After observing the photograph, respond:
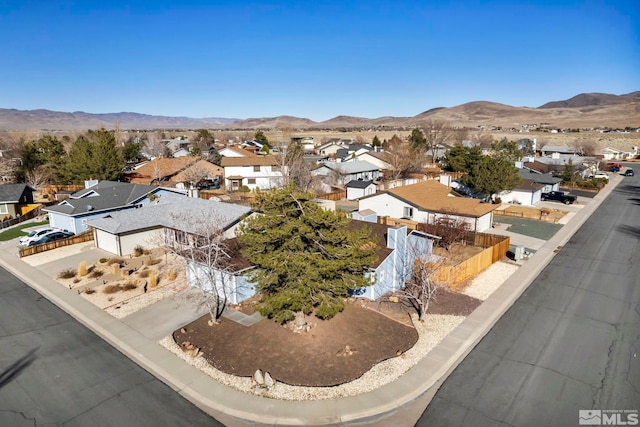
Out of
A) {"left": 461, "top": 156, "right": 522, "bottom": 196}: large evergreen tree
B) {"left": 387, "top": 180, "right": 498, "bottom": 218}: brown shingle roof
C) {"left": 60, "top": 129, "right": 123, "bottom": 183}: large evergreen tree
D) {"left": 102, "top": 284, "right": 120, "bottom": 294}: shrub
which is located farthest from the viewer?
{"left": 60, "top": 129, "right": 123, "bottom": 183}: large evergreen tree

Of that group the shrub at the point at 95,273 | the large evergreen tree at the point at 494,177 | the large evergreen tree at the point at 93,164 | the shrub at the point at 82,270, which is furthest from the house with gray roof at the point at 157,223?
the large evergreen tree at the point at 494,177

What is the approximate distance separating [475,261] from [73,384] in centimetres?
2421

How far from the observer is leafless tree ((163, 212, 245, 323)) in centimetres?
2125

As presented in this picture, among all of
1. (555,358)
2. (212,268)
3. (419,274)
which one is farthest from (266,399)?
(419,274)

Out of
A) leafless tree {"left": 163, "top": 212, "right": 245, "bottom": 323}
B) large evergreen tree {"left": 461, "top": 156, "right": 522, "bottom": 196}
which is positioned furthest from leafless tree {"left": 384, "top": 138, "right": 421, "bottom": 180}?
leafless tree {"left": 163, "top": 212, "right": 245, "bottom": 323}

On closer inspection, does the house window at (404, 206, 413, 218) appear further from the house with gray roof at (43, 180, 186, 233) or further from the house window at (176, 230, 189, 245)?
the house with gray roof at (43, 180, 186, 233)

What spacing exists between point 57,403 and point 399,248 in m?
18.5

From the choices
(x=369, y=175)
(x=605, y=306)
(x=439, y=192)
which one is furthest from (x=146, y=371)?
(x=369, y=175)

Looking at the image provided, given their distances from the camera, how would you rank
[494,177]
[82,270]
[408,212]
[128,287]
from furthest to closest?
[494,177], [408,212], [82,270], [128,287]

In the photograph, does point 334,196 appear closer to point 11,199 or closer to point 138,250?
point 138,250

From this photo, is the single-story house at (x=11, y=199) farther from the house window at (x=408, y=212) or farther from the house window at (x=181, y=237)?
the house window at (x=408, y=212)

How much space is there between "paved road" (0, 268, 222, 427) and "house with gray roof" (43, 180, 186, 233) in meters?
17.4

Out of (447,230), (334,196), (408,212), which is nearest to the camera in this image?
(447,230)

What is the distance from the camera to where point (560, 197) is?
180 feet
